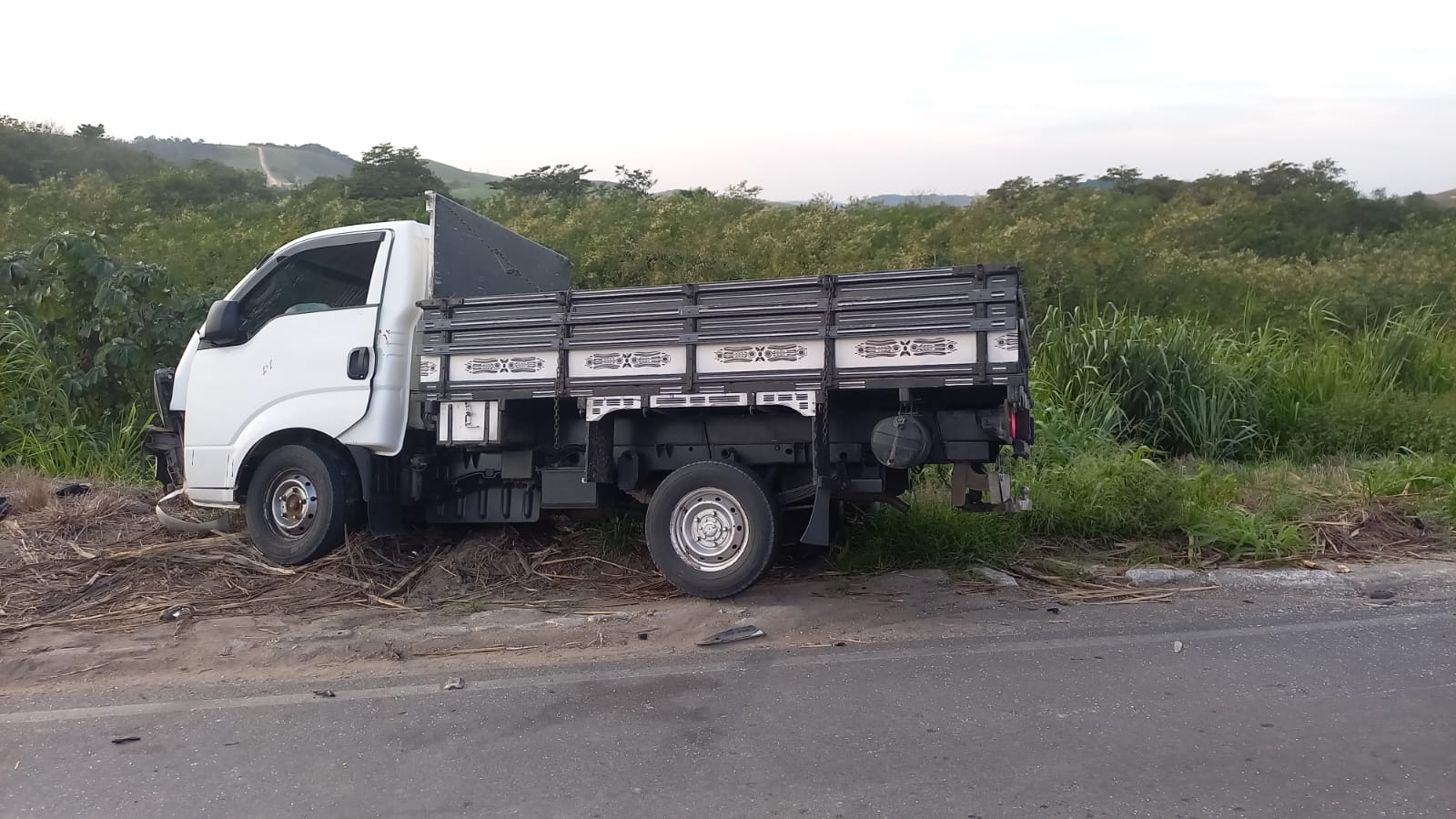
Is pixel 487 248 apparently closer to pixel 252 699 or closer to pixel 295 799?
pixel 252 699

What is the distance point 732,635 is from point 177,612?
11.1 feet

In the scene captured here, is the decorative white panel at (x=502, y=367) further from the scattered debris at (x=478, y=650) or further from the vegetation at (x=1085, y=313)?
the vegetation at (x=1085, y=313)

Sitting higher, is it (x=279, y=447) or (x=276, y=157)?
(x=276, y=157)

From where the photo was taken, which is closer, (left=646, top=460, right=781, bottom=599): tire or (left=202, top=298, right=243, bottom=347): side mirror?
(left=646, top=460, right=781, bottom=599): tire

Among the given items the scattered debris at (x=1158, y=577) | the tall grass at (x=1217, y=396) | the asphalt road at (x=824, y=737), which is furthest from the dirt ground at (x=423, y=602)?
the tall grass at (x=1217, y=396)

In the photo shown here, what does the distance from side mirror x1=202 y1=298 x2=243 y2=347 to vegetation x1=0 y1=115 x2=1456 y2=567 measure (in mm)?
4432

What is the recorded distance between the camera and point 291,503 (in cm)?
762

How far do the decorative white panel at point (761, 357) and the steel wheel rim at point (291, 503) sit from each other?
9.54 ft

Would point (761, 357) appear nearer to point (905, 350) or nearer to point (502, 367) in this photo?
point (905, 350)

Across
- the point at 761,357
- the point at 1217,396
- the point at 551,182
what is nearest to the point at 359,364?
the point at 761,357

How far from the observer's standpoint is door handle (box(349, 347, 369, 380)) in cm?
733

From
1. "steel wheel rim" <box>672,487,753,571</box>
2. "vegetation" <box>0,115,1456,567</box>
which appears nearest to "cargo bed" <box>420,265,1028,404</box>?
"steel wheel rim" <box>672,487,753,571</box>

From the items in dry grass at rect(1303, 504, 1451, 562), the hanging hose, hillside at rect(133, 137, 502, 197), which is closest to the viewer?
dry grass at rect(1303, 504, 1451, 562)

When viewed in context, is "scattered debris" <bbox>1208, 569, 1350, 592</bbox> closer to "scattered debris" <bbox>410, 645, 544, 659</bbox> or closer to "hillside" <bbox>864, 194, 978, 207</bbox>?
"scattered debris" <bbox>410, 645, 544, 659</bbox>
